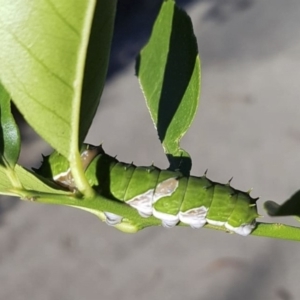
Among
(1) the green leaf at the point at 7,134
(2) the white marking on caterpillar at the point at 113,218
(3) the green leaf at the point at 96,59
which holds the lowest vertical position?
(2) the white marking on caterpillar at the point at 113,218

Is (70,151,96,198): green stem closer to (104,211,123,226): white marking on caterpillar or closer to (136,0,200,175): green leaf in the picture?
(104,211,123,226): white marking on caterpillar

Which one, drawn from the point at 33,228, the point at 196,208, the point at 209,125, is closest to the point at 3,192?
the point at 196,208

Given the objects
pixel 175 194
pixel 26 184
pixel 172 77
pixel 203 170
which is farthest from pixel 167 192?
pixel 203 170

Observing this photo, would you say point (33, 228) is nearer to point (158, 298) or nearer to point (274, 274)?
point (158, 298)

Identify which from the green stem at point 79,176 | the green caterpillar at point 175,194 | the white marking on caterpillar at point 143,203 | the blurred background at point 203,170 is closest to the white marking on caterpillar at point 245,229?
the green caterpillar at point 175,194

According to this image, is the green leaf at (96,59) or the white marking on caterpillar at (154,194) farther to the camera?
the white marking on caterpillar at (154,194)

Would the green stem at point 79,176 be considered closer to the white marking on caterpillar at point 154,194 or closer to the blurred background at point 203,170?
the white marking on caterpillar at point 154,194

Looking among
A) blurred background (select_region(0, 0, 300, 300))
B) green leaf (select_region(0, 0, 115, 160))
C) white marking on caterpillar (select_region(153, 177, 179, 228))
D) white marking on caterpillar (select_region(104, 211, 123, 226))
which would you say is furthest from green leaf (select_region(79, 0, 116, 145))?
blurred background (select_region(0, 0, 300, 300))

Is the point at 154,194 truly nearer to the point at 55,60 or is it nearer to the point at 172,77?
the point at 172,77
